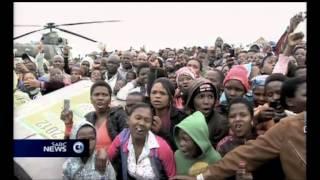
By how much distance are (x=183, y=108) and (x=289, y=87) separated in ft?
1.88

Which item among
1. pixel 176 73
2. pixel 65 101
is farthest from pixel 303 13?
pixel 65 101

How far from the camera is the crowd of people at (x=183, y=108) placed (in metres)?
2.68

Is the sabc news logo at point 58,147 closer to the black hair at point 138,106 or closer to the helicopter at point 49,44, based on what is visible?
the black hair at point 138,106

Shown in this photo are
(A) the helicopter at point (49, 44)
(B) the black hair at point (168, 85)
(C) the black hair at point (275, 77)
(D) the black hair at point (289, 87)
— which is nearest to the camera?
(D) the black hair at point (289, 87)

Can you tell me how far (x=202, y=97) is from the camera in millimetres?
2934

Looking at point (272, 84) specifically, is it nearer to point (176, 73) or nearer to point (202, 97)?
point (202, 97)

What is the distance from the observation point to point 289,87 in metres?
2.66

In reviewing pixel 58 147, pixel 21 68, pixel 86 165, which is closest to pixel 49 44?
pixel 21 68

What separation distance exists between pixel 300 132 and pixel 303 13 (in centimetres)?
54

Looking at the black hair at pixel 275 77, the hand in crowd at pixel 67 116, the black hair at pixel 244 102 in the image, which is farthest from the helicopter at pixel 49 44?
the black hair at pixel 275 77

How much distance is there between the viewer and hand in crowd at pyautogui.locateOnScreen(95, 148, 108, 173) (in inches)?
111

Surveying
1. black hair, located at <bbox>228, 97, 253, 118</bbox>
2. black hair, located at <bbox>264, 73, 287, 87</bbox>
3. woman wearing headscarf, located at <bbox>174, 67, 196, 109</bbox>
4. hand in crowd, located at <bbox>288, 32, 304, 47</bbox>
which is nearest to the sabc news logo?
woman wearing headscarf, located at <bbox>174, 67, 196, 109</bbox>

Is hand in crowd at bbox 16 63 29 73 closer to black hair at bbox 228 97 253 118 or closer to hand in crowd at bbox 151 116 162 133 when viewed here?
hand in crowd at bbox 151 116 162 133

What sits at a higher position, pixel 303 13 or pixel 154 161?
pixel 303 13
